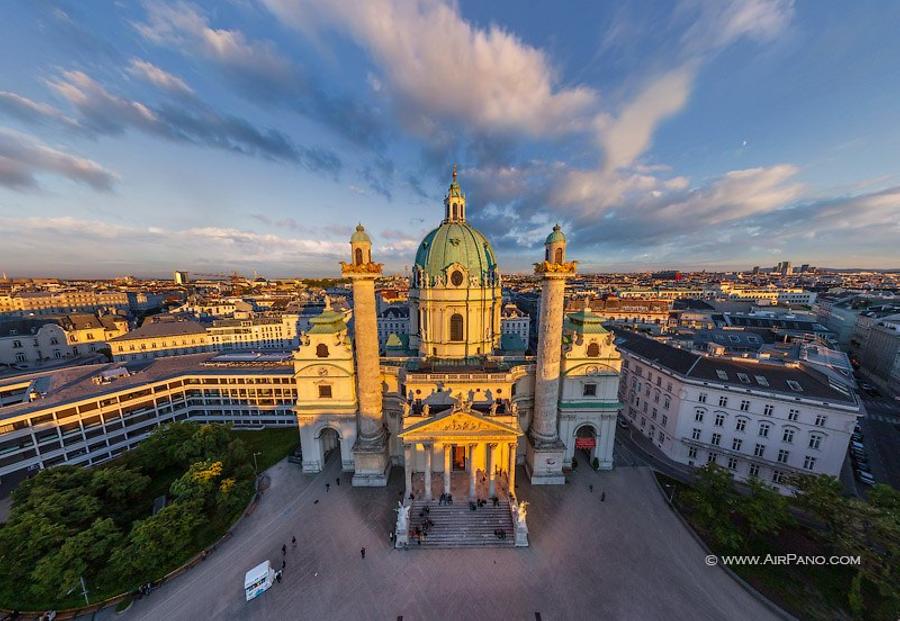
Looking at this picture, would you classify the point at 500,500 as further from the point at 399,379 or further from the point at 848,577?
the point at 848,577

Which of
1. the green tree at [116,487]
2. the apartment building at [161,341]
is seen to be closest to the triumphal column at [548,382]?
the green tree at [116,487]

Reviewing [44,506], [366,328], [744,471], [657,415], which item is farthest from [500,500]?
[44,506]

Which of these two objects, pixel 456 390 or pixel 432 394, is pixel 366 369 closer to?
pixel 432 394

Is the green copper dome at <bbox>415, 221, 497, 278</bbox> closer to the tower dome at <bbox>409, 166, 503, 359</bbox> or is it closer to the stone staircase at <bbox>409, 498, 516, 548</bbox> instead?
the tower dome at <bbox>409, 166, 503, 359</bbox>

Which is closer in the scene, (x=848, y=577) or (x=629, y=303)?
(x=848, y=577)

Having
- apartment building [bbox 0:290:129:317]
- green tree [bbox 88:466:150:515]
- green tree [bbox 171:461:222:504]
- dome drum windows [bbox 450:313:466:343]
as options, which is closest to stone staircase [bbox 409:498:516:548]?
dome drum windows [bbox 450:313:466:343]

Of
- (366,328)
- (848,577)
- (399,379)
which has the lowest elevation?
(848,577)
